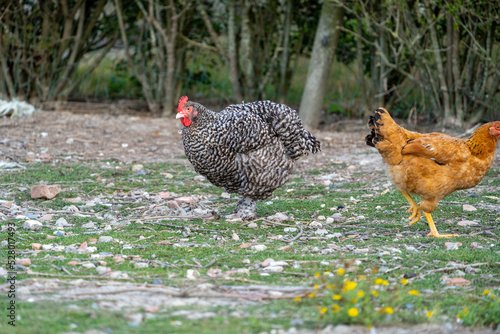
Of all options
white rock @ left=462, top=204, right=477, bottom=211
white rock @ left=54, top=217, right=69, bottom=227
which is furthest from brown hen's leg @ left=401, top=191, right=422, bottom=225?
white rock @ left=54, top=217, right=69, bottom=227

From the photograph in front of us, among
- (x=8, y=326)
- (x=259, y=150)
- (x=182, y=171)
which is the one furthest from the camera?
(x=182, y=171)

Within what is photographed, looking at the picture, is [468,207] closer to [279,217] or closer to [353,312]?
[279,217]

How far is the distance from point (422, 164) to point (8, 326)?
355 centimetres

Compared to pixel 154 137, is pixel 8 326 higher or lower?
lower

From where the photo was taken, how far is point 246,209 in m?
5.73

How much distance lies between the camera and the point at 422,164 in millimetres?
5082

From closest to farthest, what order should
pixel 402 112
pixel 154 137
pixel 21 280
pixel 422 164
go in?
pixel 21 280
pixel 422 164
pixel 154 137
pixel 402 112

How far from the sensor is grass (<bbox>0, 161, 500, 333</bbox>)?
3084mm

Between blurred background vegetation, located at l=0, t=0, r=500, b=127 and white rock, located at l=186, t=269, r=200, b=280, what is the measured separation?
6.84 meters

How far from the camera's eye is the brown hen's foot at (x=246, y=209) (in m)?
5.69

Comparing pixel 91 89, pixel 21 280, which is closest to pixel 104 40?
pixel 91 89

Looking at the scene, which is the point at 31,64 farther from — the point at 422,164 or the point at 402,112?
the point at 422,164

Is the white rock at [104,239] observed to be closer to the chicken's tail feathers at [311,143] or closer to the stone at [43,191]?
the stone at [43,191]

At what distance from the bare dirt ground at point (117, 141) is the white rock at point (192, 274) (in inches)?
157
